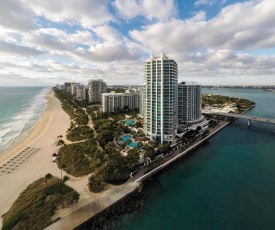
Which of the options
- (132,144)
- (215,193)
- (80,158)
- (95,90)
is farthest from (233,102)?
(80,158)

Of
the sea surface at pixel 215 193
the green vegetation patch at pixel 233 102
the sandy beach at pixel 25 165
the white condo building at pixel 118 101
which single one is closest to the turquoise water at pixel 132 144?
the sea surface at pixel 215 193

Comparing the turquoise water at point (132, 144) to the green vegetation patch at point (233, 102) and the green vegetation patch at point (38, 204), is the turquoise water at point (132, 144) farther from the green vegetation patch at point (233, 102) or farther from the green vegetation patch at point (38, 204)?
the green vegetation patch at point (233, 102)

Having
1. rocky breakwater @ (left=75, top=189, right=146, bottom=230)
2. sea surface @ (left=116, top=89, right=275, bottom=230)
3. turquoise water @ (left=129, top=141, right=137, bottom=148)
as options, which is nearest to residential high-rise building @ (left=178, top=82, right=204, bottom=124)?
sea surface @ (left=116, top=89, right=275, bottom=230)

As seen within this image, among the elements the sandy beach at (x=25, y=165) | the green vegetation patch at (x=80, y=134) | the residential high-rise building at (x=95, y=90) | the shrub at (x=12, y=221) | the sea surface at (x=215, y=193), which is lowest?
the sea surface at (x=215, y=193)

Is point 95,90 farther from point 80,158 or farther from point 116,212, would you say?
point 116,212

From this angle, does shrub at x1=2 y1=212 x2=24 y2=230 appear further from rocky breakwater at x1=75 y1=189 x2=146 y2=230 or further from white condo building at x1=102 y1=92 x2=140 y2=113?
white condo building at x1=102 y1=92 x2=140 y2=113
